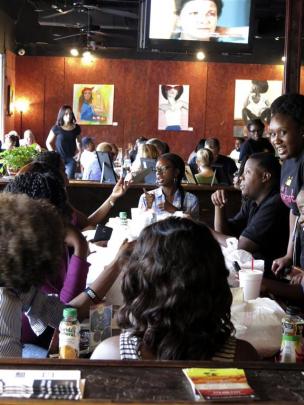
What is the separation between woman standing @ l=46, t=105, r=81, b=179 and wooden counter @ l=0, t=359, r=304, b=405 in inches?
317

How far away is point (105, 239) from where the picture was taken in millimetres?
3461

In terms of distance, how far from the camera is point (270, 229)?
3.45 metres

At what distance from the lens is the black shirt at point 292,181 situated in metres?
3.24

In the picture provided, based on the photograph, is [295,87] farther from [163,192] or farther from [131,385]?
[131,385]

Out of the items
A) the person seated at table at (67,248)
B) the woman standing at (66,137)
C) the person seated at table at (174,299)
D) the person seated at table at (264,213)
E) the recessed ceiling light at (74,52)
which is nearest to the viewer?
the person seated at table at (174,299)

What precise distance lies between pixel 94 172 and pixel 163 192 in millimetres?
2469

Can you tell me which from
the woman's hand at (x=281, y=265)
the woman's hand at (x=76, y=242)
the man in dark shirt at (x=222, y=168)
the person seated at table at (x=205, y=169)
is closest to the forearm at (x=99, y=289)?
the woman's hand at (x=76, y=242)

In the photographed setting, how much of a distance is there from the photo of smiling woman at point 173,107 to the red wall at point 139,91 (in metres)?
0.12

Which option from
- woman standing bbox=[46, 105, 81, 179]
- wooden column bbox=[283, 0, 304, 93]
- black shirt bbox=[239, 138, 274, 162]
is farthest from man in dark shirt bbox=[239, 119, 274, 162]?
woman standing bbox=[46, 105, 81, 179]

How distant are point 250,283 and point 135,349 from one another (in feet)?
3.36

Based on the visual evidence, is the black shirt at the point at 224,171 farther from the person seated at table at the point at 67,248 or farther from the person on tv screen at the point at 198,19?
the person seated at table at the point at 67,248

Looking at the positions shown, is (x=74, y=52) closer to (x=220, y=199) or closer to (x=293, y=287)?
(x=220, y=199)

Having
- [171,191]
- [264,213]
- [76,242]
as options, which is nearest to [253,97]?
[171,191]

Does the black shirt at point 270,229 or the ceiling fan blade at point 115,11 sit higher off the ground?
the ceiling fan blade at point 115,11
